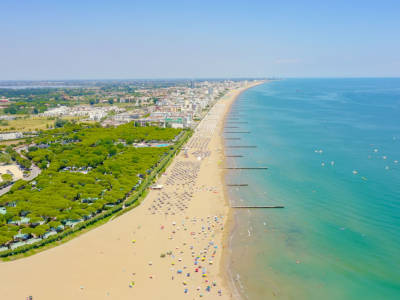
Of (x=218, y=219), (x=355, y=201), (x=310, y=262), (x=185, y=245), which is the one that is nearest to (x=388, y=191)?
(x=355, y=201)

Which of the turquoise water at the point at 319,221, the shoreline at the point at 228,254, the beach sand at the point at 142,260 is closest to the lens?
the beach sand at the point at 142,260

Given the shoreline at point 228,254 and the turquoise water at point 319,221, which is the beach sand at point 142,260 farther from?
the turquoise water at point 319,221

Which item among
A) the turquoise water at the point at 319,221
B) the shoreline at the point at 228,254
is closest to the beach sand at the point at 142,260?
the shoreline at the point at 228,254

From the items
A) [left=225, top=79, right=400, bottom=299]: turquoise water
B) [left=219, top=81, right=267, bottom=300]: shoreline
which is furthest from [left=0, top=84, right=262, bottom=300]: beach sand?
[left=225, top=79, right=400, bottom=299]: turquoise water

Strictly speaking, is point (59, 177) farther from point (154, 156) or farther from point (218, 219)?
point (218, 219)

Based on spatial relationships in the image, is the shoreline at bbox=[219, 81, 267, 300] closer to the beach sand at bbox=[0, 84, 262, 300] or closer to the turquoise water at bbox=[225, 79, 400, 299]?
the beach sand at bbox=[0, 84, 262, 300]

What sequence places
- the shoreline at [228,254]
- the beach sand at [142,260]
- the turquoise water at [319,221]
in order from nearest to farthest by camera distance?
the beach sand at [142,260], the shoreline at [228,254], the turquoise water at [319,221]

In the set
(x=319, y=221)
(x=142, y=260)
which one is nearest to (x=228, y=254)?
(x=142, y=260)
